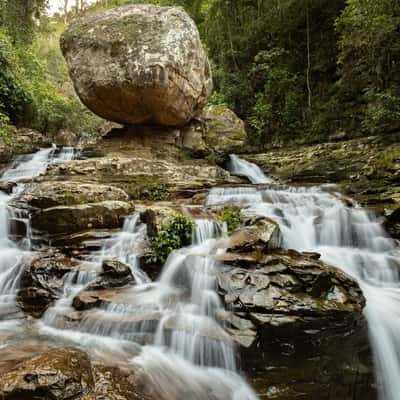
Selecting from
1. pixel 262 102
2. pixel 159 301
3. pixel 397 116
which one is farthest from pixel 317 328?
pixel 262 102

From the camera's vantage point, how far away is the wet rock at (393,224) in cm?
529

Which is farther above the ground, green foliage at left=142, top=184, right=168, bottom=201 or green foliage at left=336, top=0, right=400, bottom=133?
green foliage at left=336, top=0, right=400, bottom=133

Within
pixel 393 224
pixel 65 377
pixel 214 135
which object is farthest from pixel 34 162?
pixel 393 224

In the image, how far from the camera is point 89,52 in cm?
945

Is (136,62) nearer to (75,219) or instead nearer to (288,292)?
(75,219)

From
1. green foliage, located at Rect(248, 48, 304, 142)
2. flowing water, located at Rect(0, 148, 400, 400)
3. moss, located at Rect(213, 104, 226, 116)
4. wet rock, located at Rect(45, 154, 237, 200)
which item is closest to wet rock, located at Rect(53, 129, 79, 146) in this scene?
wet rock, located at Rect(45, 154, 237, 200)

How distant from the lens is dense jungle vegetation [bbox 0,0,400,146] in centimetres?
856

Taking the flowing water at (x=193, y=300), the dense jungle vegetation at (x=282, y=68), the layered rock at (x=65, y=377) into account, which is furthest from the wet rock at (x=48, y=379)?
the dense jungle vegetation at (x=282, y=68)

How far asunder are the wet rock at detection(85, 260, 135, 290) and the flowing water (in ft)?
0.36

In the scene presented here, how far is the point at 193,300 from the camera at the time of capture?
12.6 ft

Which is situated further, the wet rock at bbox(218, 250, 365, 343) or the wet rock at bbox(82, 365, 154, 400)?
the wet rock at bbox(218, 250, 365, 343)

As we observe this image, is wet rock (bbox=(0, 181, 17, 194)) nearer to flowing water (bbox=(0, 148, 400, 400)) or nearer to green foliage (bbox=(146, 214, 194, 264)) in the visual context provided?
flowing water (bbox=(0, 148, 400, 400))

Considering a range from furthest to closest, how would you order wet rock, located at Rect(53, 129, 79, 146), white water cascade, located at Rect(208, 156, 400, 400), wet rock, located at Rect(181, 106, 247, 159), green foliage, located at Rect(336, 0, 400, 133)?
wet rock, located at Rect(53, 129, 79, 146) → wet rock, located at Rect(181, 106, 247, 159) → green foliage, located at Rect(336, 0, 400, 133) → white water cascade, located at Rect(208, 156, 400, 400)

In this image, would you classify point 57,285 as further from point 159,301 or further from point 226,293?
point 226,293
